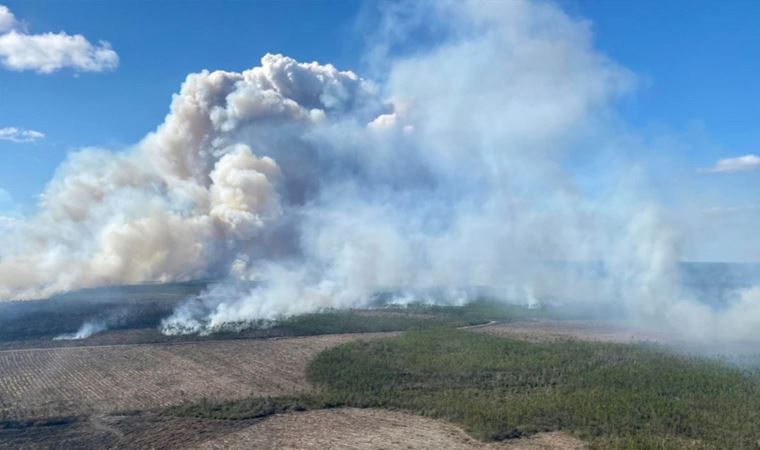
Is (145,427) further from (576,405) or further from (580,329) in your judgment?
(580,329)

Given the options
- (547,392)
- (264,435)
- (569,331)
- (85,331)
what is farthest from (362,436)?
(569,331)

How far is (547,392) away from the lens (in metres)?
34.6

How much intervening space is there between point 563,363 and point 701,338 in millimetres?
19851

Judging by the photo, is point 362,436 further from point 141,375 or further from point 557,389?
point 141,375

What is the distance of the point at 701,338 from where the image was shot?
55.2 metres

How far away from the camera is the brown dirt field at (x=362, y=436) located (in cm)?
2589

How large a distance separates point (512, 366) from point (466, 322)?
26.8 m

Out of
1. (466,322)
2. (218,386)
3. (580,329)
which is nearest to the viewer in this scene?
(218,386)

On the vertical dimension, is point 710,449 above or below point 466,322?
below

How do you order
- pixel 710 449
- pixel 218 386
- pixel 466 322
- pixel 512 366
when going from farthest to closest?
pixel 466 322, pixel 512 366, pixel 218 386, pixel 710 449

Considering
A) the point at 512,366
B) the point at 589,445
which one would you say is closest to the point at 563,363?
the point at 512,366

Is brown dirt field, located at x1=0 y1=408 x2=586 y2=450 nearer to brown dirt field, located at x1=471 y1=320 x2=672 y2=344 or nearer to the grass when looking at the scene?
the grass

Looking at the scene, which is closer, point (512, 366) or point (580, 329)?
point (512, 366)

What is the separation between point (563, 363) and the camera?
42.5 metres
